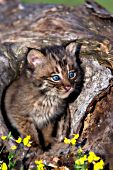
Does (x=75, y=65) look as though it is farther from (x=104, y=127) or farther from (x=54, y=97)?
(x=104, y=127)

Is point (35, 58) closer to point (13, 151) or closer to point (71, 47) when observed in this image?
point (71, 47)

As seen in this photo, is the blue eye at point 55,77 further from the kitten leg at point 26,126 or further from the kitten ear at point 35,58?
the kitten leg at point 26,126

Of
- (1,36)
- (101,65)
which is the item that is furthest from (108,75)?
(1,36)

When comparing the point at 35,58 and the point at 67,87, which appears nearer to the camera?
the point at 67,87

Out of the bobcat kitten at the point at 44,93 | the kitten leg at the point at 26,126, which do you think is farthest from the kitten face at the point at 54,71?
the kitten leg at the point at 26,126

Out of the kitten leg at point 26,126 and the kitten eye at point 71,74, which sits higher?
the kitten eye at point 71,74

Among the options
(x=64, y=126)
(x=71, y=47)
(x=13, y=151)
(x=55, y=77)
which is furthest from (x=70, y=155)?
(x=71, y=47)

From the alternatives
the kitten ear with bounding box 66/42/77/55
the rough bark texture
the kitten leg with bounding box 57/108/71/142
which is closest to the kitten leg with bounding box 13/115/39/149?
the kitten leg with bounding box 57/108/71/142
